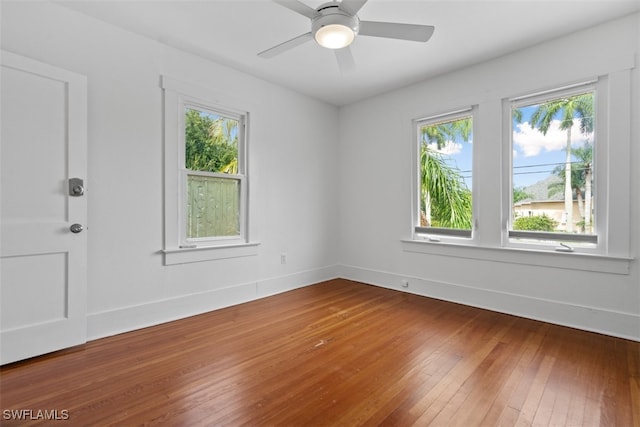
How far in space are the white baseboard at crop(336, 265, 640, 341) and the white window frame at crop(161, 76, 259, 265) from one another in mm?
2297

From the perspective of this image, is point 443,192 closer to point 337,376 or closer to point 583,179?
point 583,179

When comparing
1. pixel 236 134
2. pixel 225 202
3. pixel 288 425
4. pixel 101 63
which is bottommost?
pixel 288 425

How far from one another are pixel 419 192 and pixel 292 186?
170 centimetres

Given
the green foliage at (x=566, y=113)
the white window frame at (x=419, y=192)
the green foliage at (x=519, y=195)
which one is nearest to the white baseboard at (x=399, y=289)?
the white window frame at (x=419, y=192)

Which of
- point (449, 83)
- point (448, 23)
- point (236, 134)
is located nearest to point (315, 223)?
point (236, 134)

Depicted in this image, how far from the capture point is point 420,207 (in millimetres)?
3963

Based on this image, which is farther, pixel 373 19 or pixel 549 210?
pixel 549 210

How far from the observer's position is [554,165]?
9.68 feet

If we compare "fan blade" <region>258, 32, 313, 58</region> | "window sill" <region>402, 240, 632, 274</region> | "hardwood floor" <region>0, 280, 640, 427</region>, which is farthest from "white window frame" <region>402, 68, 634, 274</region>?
"fan blade" <region>258, 32, 313, 58</region>

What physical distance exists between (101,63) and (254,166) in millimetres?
1694

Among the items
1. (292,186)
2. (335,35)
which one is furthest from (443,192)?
(335,35)

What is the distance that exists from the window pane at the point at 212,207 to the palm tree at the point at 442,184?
239 centimetres

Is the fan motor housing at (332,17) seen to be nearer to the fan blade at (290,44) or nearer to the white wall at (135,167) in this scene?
the fan blade at (290,44)

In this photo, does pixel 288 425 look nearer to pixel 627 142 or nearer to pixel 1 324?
pixel 1 324
